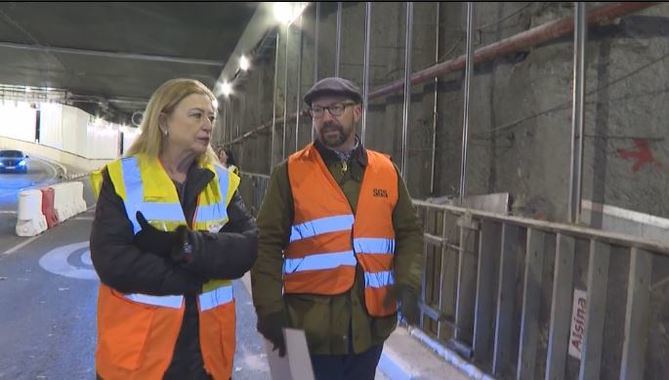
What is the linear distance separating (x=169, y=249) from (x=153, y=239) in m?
0.06

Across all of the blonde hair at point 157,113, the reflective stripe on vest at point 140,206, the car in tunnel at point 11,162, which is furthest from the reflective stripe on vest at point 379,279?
the car in tunnel at point 11,162

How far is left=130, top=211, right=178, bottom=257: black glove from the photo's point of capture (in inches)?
76.5

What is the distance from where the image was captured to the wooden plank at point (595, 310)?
117 inches

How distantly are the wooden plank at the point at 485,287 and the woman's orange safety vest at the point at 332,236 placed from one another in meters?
1.86

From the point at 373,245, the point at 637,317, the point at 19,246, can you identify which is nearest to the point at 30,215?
the point at 19,246

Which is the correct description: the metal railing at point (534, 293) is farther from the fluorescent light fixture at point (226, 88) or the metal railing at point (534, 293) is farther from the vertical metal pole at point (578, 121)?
the fluorescent light fixture at point (226, 88)

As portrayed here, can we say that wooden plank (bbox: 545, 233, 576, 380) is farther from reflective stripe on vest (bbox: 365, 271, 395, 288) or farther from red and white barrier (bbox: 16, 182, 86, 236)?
red and white barrier (bbox: 16, 182, 86, 236)

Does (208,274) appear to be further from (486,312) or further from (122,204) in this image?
(486,312)

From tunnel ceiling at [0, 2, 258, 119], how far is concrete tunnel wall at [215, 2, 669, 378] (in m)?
4.61

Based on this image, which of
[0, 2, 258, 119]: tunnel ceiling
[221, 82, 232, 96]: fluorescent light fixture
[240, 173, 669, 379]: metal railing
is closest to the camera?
[240, 173, 669, 379]: metal railing

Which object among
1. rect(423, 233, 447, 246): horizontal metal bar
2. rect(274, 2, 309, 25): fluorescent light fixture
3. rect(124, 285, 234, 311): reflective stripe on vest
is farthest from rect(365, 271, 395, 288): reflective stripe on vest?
rect(274, 2, 309, 25): fluorescent light fixture

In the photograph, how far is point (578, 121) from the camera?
351 centimetres

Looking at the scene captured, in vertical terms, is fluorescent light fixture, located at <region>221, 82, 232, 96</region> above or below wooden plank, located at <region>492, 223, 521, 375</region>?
above

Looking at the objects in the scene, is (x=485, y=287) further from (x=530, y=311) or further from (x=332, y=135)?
(x=332, y=135)
